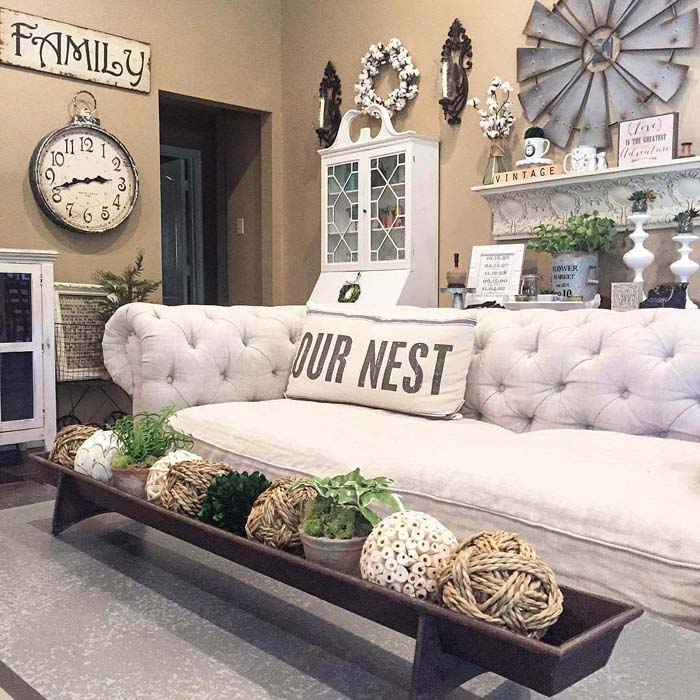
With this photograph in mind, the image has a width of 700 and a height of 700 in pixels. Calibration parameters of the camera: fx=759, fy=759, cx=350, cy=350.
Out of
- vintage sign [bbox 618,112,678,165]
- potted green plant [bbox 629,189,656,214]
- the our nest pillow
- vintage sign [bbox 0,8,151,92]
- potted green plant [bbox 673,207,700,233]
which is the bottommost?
the our nest pillow

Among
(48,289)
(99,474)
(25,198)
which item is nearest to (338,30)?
(25,198)

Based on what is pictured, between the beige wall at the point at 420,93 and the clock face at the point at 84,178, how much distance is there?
118 centimetres

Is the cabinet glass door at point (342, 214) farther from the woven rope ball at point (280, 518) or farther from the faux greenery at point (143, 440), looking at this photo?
the woven rope ball at point (280, 518)

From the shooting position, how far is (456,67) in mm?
4098

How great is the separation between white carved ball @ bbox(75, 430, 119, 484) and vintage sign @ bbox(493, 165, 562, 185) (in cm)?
270

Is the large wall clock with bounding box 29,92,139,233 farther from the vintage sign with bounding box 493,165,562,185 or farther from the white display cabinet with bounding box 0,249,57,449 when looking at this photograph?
the vintage sign with bounding box 493,165,562,185

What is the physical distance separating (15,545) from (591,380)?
1.43m

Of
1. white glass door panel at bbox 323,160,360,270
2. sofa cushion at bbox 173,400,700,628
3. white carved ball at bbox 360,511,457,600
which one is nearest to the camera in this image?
white carved ball at bbox 360,511,457,600

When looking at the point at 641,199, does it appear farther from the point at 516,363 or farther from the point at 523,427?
the point at 523,427

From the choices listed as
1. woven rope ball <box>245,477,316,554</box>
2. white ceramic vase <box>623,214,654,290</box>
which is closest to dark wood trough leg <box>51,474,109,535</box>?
woven rope ball <box>245,477,316,554</box>

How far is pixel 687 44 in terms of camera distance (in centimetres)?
322

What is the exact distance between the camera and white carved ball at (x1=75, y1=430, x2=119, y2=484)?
1.38m

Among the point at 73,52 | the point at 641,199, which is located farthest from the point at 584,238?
the point at 73,52

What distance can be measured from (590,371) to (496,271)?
Answer: 1.63m
